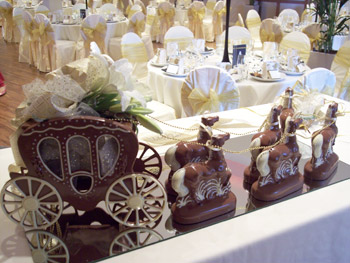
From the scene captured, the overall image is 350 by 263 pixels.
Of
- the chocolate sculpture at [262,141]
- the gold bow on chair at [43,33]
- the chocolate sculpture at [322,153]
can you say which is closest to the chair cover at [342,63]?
the chocolate sculpture at [322,153]

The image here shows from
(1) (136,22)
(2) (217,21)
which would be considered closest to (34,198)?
(1) (136,22)

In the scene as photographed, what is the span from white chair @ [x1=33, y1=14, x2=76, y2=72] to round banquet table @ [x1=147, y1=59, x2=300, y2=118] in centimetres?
276

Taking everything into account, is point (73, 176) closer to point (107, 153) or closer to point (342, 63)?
point (107, 153)

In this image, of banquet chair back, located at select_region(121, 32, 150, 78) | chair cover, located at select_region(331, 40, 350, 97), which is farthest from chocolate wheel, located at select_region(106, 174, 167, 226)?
chair cover, located at select_region(331, 40, 350, 97)

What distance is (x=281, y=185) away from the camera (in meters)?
0.98

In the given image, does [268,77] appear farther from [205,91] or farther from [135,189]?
[135,189]

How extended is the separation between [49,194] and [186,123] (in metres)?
0.83

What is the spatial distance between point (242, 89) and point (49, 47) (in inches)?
145

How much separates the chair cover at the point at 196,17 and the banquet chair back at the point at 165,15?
34 centimetres

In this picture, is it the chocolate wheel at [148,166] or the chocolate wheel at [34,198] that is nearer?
the chocolate wheel at [34,198]

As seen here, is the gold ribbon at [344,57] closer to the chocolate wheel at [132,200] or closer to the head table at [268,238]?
the head table at [268,238]

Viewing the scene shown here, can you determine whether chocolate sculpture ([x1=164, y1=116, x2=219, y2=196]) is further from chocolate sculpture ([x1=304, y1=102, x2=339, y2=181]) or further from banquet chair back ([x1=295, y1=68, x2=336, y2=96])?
banquet chair back ([x1=295, y1=68, x2=336, y2=96])

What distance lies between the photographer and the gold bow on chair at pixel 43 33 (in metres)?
4.99

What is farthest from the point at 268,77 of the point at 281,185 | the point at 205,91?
the point at 281,185
